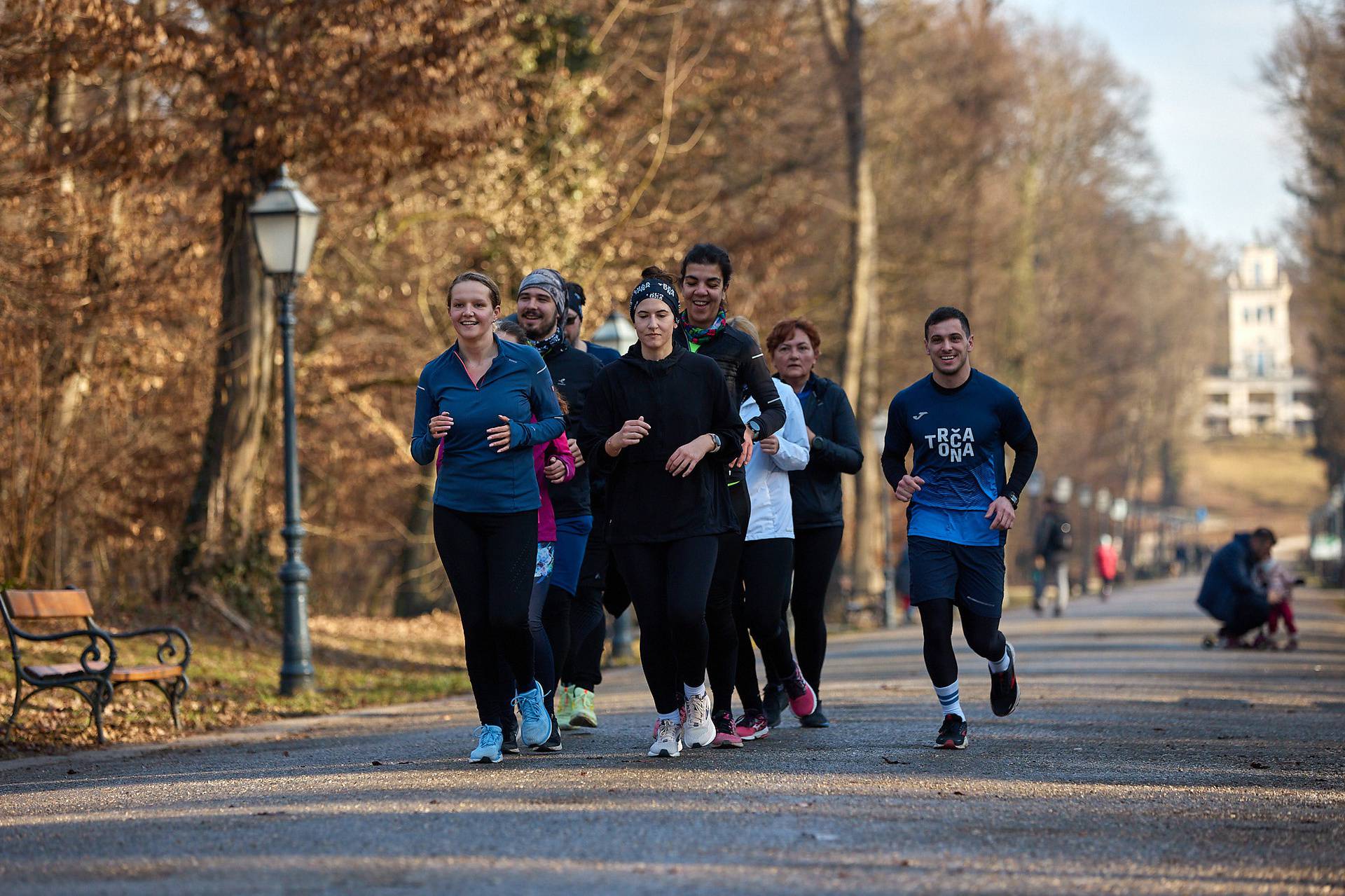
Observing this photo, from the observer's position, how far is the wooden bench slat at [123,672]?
10336 mm

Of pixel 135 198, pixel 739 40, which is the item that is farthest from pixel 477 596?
pixel 739 40

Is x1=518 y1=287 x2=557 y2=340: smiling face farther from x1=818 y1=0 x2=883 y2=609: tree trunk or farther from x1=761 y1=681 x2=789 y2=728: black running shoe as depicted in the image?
x1=818 y1=0 x2=883 y2=609: tree trunk

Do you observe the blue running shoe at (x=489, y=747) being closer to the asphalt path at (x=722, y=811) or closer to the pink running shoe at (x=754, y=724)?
the asphalt path at (x=722, y=811)

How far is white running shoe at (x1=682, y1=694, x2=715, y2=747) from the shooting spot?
8297 millimetres

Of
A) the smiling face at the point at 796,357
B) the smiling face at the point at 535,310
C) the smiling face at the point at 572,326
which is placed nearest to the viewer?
the smiling face at the point at 535,310

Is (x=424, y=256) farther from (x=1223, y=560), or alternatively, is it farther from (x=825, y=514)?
(x=825, y=514)

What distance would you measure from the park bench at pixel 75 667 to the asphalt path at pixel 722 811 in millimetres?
596

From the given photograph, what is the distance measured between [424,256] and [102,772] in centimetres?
1463

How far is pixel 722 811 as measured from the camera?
21.1ft

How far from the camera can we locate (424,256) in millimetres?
22906

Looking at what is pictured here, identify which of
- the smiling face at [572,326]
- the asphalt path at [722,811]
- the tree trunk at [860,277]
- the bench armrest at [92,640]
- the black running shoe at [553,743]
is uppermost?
the tree trunk at [860,277]

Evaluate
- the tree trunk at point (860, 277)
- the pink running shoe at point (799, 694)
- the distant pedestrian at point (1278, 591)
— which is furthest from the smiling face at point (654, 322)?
the tree trunk at point (860, 277)

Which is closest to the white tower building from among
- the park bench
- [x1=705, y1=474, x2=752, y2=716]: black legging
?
the park bench

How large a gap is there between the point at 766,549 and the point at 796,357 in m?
1.18
